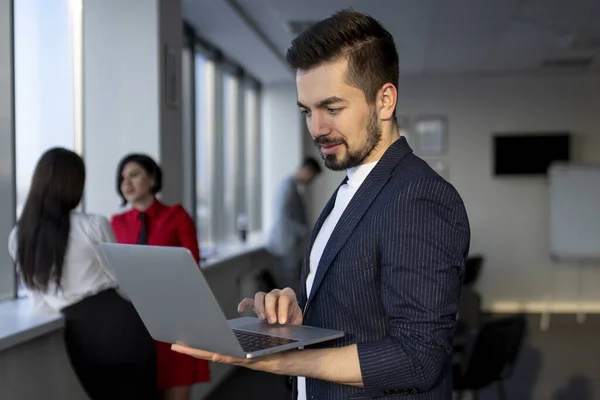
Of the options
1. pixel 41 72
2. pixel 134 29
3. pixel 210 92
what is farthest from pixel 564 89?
pixel 41 72

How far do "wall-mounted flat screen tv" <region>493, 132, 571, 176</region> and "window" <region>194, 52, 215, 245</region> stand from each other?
380 centimetres

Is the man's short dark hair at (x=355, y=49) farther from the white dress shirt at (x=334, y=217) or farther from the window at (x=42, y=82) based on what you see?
the window at (x=42, y=82)

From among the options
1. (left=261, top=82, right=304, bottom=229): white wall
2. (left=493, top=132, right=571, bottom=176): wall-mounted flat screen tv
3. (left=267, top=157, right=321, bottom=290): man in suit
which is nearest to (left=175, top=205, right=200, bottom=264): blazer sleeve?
(left=267, top=157, right=321, bottom=290): man in suit

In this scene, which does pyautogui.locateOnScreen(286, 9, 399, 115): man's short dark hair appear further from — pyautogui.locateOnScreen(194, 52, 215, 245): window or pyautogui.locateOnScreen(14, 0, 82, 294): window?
pyautogui.locateOnScreen(194, 52, 215, 245): window

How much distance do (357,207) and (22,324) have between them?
76.2 inches

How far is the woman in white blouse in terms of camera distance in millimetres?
2791

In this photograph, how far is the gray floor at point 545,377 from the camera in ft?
17.4

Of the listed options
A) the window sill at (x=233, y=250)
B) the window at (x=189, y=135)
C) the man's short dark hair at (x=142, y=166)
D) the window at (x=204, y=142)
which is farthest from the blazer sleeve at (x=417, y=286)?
the window at (x=204, y=142)

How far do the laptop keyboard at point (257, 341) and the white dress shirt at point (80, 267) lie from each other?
70.5 inches

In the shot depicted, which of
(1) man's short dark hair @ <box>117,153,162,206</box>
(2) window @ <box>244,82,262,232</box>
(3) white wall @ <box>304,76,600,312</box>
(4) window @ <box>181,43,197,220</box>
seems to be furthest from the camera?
(3) white wall @ <box>304,76,600,312</box>

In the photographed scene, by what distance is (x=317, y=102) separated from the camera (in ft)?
4.13

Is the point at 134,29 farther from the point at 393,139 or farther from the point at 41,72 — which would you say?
the point at 393,139

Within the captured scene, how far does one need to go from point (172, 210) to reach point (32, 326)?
115cm

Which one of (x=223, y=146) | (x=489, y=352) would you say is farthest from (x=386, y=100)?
(x=223, y=146)
